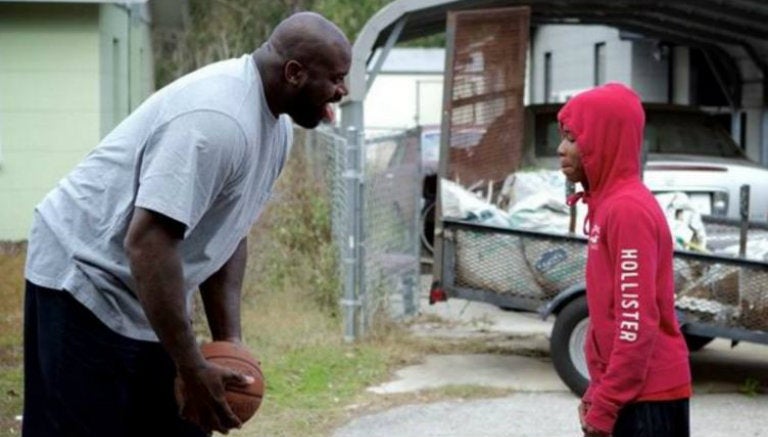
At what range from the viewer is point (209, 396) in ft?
13.7

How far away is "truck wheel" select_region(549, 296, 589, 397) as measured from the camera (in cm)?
948

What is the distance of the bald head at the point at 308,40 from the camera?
416 cm

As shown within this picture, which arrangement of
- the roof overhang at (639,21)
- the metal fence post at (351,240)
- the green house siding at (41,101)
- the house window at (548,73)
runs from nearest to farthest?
the metal fence post at (351,240) → the roof overhang at (639,21) → the green house siding at (41,101) → the house window at (548,73)

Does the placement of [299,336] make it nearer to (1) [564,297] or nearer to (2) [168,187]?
(1) [564,297]

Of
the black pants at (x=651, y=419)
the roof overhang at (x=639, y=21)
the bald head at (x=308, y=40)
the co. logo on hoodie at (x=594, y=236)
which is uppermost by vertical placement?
the roof overhang at (x=639, y=21)

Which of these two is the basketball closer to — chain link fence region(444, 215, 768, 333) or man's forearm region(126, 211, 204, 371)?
man's forearm region(126, 211, 204, 371)

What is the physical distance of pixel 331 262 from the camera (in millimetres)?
12438

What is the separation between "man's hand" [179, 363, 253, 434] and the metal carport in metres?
7.12

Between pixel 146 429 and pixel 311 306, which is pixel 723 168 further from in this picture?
pixel 146 429

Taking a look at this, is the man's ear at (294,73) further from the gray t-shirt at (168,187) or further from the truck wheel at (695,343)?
the truck wheel at (695,343)

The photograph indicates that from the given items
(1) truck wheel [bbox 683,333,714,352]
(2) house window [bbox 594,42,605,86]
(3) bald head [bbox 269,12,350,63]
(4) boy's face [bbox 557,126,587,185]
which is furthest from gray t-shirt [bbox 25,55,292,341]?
(2) house window [bbox 594,42,605,86]

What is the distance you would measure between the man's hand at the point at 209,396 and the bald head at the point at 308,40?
0.83 m

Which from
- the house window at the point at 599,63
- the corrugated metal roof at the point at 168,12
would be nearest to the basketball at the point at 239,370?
the corrugated metal roof at the point at 168,12

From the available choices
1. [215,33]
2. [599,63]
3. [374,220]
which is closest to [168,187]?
[374,220]
